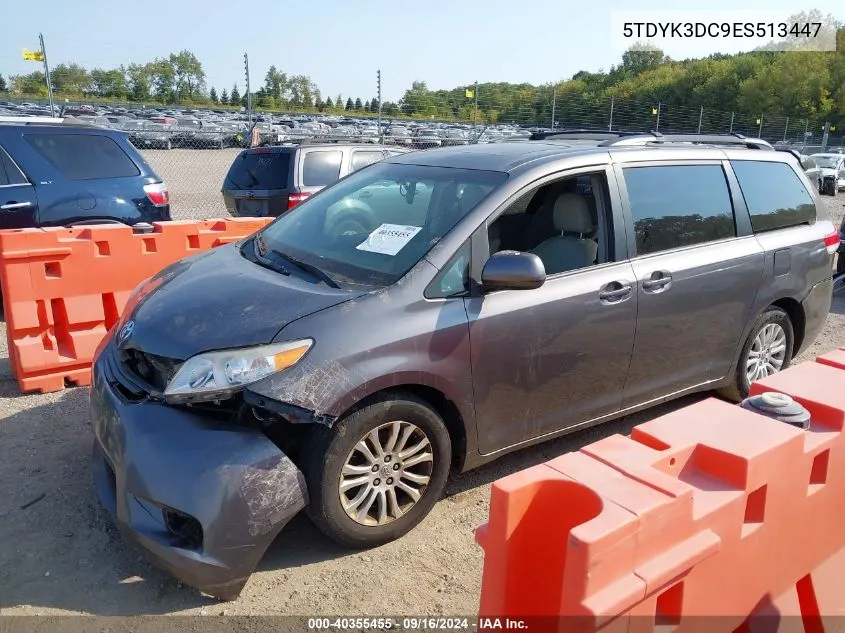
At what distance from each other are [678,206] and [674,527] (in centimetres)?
275

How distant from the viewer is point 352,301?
9.73ft

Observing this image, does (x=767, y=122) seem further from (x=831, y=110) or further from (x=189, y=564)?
(x=189, y=564)

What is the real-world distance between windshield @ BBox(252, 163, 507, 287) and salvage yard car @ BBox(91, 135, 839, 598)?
17 millimetres

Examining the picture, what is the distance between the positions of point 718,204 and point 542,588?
320 centimetres

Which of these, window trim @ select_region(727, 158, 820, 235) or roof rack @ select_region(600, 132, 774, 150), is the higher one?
roof rack @ select_region(600, 132, 774, 150)

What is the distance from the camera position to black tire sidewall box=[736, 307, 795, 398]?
4504 millimetres

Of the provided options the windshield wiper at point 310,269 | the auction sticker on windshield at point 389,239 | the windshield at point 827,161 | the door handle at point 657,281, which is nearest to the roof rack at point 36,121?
the windshield wiper at point 310,269

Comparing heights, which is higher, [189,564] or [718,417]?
[718,417]

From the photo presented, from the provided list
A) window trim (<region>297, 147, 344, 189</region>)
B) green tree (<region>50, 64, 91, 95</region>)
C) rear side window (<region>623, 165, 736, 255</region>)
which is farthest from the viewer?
green tree (<region>50, 64, 91, 95</region>)

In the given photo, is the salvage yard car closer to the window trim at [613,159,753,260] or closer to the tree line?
the window trim at [613,159,753,260]

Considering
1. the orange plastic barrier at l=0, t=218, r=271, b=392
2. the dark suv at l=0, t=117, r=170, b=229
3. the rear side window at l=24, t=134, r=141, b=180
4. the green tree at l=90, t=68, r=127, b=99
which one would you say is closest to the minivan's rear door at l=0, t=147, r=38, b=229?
the dark suv at l=0, t=117, r=170, b=229

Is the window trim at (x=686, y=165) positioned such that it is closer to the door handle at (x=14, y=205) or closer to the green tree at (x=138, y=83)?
the door handle at (x=14, y=205)

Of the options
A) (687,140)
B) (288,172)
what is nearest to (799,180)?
(687,140)

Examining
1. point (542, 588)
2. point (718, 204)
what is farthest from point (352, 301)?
point (718, 204)
